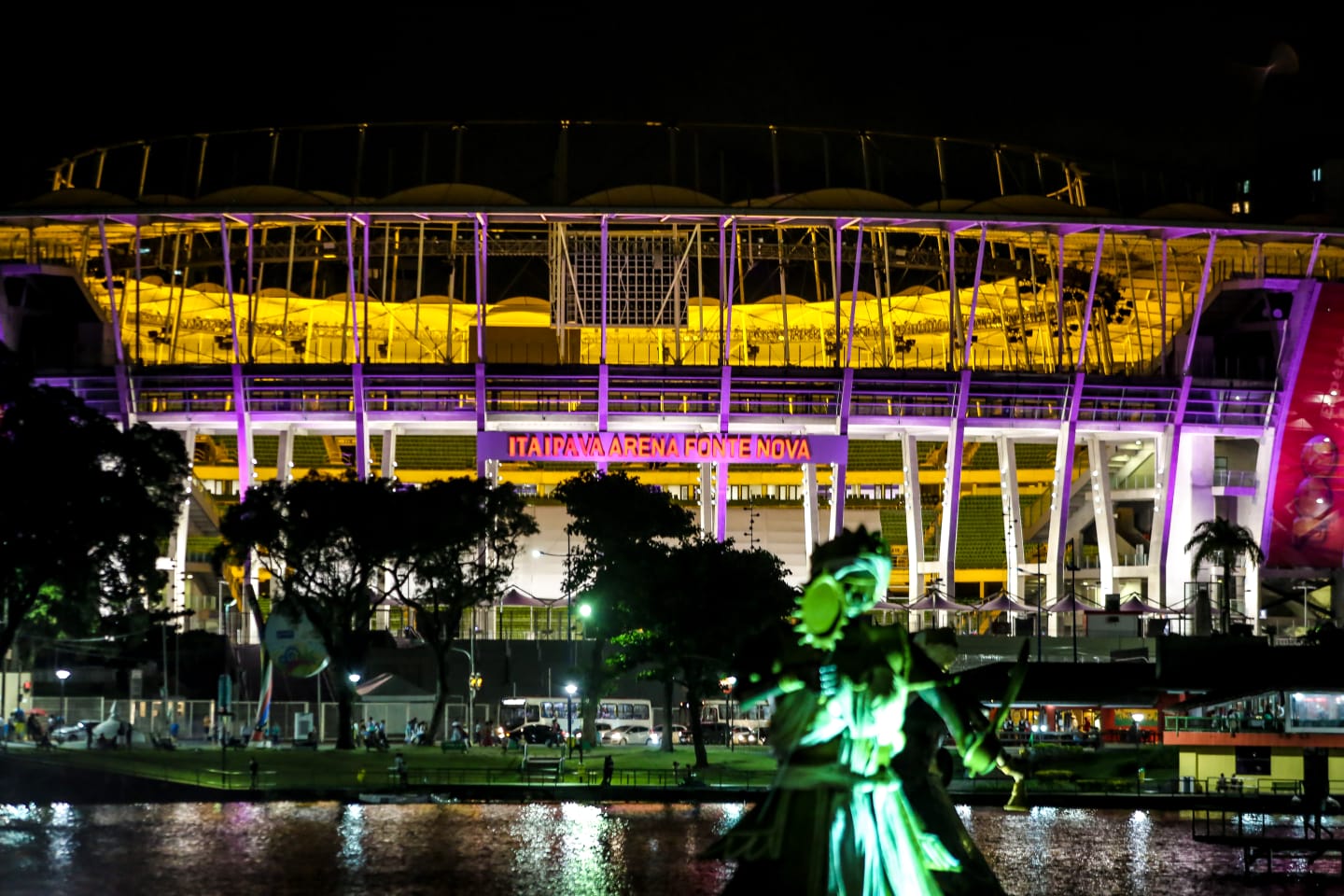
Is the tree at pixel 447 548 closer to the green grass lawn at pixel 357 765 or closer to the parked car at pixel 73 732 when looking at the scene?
the green grass lawn at pixel 357 765

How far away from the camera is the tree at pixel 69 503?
2522 inches

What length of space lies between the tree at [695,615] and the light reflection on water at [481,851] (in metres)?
19.0

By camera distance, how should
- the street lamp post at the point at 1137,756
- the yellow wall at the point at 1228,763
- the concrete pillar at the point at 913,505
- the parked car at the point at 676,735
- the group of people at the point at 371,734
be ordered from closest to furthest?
the street lamp post at the point at 1137,756 → the yellow wall at the point at 1228,763 → the group of people at the point at 371,734 → the parked car at the point at 676,735 → the concrete pillar at the point at 913,505

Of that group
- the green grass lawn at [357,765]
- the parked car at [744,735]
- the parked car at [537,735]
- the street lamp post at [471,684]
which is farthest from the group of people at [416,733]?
A: the parked car at [744,735]

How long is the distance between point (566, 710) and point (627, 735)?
6.34 m

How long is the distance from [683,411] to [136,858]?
64.1 metres

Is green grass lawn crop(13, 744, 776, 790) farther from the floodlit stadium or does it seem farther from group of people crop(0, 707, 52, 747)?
the floodlit stadium

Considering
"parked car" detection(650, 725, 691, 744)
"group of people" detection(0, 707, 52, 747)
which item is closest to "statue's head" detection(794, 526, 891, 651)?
"group of people" detection(0, 707, 52, 747)

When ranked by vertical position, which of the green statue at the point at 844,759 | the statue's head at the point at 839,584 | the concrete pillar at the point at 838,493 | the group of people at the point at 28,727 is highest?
the concrete pillar at the point at 838,493

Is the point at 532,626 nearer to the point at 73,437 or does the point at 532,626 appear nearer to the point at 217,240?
the point at 217,240

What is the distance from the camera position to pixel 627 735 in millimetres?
88500

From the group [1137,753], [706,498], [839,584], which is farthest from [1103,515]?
[839,584]

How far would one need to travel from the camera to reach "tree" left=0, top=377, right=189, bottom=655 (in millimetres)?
64062

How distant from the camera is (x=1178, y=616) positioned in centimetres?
9838
